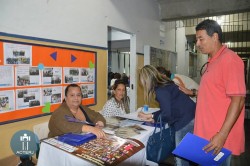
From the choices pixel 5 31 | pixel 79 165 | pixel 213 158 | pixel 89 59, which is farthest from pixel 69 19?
pixel 213 158

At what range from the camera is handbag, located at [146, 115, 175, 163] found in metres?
Answer: 1.65

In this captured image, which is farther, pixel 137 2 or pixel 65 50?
pixel 137 2

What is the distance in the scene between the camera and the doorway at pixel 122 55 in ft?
13.8

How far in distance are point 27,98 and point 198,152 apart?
5.92 ft

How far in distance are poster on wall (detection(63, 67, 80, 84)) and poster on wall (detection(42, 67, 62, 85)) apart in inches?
3.7

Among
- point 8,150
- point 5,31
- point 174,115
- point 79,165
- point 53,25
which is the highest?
point 53,25

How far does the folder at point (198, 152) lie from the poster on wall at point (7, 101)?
5.47ft

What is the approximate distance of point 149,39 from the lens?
4.75 meters

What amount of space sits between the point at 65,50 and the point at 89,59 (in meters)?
0.46

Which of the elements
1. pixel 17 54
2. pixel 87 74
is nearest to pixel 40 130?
pixel 17 54

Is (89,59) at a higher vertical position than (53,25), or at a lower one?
lower

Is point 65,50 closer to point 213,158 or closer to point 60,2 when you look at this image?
point 60,2

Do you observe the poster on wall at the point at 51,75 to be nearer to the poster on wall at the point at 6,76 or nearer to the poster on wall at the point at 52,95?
the poster on wall at the point at 52,95

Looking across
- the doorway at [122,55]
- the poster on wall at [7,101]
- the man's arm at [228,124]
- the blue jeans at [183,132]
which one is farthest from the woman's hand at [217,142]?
the doorway at [122,55]
